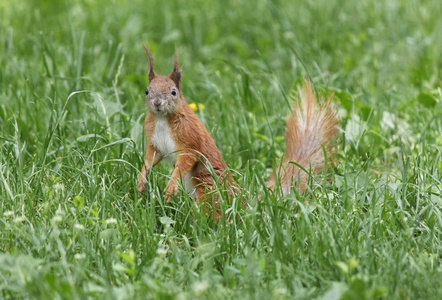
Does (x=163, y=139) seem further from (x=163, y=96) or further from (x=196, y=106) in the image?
(x=196, y=106)

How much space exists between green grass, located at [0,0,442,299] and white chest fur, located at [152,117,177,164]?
0.13m

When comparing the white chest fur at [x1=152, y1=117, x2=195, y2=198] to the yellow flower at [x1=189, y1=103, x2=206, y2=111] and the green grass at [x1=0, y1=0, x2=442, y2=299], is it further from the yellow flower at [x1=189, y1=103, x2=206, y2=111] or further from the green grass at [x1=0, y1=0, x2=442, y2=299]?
the yellow flower at [x1=189, y1=103, x2=206, y2=111]

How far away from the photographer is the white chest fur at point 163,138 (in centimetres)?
296

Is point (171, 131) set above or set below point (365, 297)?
above

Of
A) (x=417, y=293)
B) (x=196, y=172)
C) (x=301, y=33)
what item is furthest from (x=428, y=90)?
(x=417, y=293)

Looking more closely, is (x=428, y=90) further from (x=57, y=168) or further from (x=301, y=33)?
(x=57, y=168)

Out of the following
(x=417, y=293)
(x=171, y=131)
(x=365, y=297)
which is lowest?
(x=417, y=293)

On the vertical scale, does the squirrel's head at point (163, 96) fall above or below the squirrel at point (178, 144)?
above

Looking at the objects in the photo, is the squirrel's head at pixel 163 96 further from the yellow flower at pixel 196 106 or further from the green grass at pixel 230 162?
the yellow flower at pixel 196 106

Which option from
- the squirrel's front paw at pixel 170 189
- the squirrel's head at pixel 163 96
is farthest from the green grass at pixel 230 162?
the squirrel's head at pixel 163 96

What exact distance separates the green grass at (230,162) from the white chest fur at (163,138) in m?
0.13

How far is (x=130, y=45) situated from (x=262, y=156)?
7.18 ft

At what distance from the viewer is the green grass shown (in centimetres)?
222

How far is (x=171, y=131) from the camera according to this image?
116 inches
